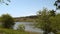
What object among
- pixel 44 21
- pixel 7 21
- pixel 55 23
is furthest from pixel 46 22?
pixel 7 21

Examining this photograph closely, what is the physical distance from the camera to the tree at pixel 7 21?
2003 inches

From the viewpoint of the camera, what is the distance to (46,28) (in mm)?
34125

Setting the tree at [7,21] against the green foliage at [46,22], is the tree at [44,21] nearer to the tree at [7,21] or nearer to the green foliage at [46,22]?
the green foliage at [46,22]

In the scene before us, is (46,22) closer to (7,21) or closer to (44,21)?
(44,21)

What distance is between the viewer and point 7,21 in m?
50.8

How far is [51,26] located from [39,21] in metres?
2.22

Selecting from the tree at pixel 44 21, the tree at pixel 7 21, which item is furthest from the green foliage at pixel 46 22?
the tree at pixel 7 21

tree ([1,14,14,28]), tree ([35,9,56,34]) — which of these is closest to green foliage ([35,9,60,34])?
tree ([35,9,56,34])

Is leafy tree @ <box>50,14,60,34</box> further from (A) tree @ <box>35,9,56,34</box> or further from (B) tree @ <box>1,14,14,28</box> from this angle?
(B) tree @ <box>1,14,14,28</box>

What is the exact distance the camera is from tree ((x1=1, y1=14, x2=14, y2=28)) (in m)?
50.9

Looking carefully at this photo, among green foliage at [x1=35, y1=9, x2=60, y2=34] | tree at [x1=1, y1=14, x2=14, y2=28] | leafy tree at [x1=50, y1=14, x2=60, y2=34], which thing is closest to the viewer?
leafy tree at [x1=50, y1=14, x2=60, y2=34]

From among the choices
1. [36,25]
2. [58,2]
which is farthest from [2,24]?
[58,2]

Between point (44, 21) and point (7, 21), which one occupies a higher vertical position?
point (44, 21)

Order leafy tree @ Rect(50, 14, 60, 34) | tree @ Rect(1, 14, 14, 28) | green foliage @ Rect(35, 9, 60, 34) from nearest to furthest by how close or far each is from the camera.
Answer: leafy tree @ Rect(50, 14, 60, 34)
green foliage @ Rect(35, 9, 60, 34)
tree @ Rect(1, 14, 14, 28)
